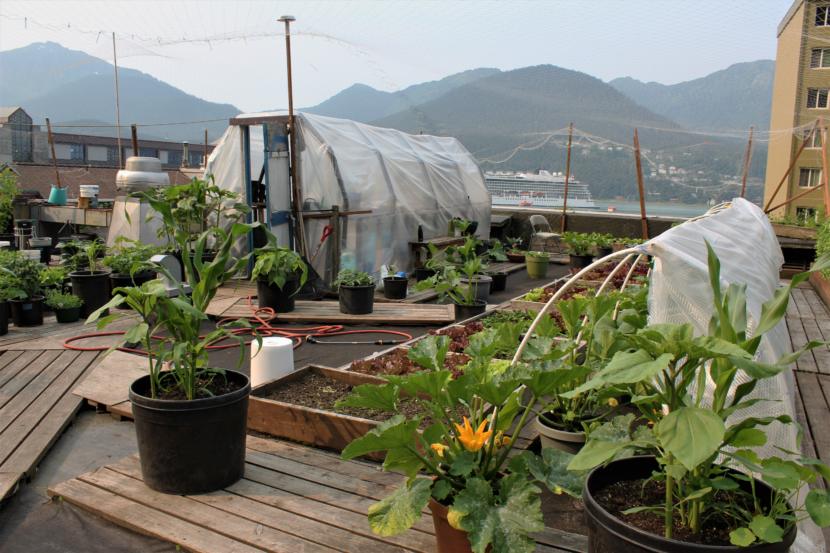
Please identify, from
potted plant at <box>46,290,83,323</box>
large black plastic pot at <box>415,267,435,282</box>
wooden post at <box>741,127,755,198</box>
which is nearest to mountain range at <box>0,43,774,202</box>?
wooden post at <box>741,127,755,198</box>

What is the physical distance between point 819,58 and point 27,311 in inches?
1679

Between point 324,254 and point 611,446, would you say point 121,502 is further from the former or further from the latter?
point 324,254

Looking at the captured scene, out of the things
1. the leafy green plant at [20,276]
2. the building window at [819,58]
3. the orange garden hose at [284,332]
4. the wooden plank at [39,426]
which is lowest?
the orange garden hose at [284,332]

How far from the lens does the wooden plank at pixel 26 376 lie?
404 cm

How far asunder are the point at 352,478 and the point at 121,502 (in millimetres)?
965

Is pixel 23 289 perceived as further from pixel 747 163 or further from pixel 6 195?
pixel 747 163

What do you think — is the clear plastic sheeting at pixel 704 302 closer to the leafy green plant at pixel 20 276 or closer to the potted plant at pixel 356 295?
the potted plant at pixel 356 295

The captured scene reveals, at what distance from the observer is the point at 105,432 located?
3.69 m

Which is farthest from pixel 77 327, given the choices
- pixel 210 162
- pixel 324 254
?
pixel 210 162

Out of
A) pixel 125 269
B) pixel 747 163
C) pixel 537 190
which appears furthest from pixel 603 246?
pixel 537 190

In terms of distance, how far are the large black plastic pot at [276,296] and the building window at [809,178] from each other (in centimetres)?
3467

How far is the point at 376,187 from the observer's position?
8992 mm

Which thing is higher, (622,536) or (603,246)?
(622,536)

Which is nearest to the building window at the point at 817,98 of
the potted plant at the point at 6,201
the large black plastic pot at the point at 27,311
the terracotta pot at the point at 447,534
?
the potted plant at the point at 6,201
